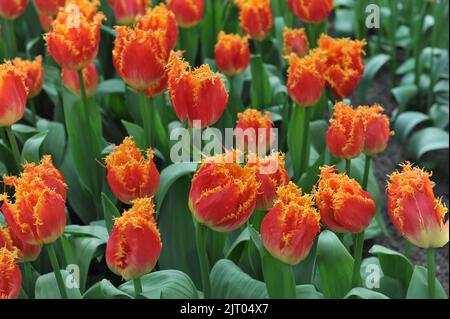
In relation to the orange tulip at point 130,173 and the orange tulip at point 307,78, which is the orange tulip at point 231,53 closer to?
the orange tulip at point 307,78

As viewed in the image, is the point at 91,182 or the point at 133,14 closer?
the point at 91,182

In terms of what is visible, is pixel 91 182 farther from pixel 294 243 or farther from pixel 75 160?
pixel 294 243

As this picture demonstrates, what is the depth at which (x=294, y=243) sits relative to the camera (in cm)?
120

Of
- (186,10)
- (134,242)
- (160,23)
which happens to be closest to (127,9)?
(186,10)

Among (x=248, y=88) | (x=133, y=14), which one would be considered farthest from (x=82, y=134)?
(x=248, y=88)

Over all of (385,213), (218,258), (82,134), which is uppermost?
(82,134)

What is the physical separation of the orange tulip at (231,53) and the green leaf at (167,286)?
2.43ft

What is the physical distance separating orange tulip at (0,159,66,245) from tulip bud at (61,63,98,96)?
64 centimetres

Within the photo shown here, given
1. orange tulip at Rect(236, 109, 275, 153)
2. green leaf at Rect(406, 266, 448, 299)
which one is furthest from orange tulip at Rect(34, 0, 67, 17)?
green leaf at Rect(406, 266, 448, 299)

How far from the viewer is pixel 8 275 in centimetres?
125

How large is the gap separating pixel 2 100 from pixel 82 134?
46 centimetres

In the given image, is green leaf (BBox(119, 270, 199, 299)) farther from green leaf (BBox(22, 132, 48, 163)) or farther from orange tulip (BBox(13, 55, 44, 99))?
orange tulip (BBox(13, 55, 44, 99))

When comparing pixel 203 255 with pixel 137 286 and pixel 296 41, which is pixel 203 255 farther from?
pixel 296 41

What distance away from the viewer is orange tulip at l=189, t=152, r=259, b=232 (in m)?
1.20
